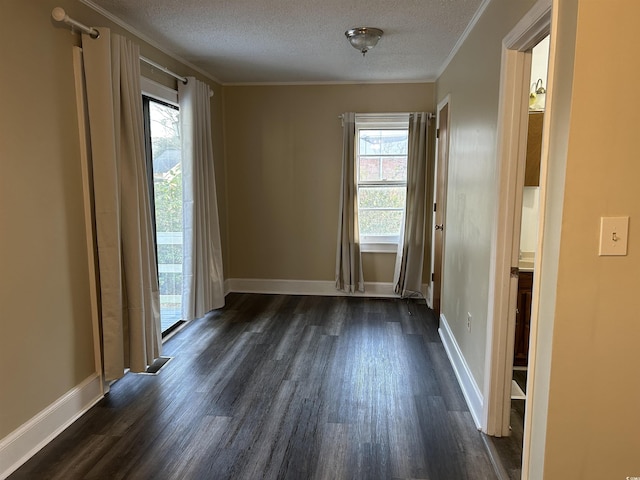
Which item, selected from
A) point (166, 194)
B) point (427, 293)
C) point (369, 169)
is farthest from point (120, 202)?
point (427, 293)

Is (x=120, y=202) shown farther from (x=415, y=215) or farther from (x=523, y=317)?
(x=415, y=215)

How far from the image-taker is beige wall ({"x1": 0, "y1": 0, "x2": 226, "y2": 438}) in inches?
81.0

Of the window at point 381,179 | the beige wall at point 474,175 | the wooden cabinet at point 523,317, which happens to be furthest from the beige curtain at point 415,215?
the wooden cabinet at point 523,317

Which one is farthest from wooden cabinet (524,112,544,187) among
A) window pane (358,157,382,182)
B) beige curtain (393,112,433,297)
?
window pane (358,157,382,182)

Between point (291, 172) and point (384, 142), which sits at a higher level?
point (384, 142)

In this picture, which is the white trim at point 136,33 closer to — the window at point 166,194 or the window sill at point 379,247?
the window at point 166,194

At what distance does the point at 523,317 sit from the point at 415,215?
203cm

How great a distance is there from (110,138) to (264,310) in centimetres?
257

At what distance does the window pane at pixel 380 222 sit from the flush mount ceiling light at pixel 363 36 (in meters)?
2.25

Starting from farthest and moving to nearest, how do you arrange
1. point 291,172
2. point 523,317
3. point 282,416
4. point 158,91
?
point 291,172, point 158,91, point 523,317, point 282,416

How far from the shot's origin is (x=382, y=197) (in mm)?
5113

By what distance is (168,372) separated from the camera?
10.4ft

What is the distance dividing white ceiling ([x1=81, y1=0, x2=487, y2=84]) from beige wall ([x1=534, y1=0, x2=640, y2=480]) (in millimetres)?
1451

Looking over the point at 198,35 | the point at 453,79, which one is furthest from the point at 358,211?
the point at 198,35
